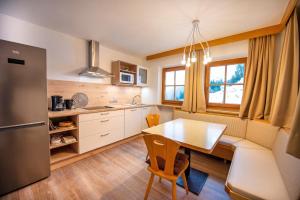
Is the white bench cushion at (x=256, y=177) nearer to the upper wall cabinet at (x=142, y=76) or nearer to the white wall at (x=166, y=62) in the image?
the white wall at (x=166, y=62)

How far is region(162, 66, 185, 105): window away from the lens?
3508 millimetres

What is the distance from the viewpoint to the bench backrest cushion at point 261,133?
185 centimetres

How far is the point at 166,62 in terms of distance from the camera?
11.8 ft

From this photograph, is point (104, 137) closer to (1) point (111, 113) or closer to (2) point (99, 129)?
(2) point (99, 129)

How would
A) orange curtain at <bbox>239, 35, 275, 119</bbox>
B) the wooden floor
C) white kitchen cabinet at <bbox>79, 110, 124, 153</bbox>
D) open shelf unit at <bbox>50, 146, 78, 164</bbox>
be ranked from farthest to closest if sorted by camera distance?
white kitchen cabinet at <bbox>79, 110, 124, 153</bbox>, orange curtain at <bbox>239, 35, 275, 119</bbox>, open shelf unit at <bbox>50, 146, 78, 164</bbox>, the wooden floor

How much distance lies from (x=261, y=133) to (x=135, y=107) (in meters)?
2.52

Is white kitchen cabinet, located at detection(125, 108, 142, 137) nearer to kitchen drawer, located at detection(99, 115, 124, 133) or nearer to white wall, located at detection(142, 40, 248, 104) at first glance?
kitchen drawer, located at detection(99, 115, 124, 133)

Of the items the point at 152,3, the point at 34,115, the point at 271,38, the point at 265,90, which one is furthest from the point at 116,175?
the point at 271,38

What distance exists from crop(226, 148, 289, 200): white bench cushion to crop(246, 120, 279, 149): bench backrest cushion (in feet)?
0.84

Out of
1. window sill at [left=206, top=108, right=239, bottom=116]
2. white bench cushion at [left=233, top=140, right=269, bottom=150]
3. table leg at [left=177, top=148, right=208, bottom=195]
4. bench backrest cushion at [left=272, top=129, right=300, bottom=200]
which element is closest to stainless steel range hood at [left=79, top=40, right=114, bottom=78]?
table leg at [left=177, top=148, right=208, bottom=195]

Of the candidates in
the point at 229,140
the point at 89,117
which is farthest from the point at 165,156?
the point at 89,117

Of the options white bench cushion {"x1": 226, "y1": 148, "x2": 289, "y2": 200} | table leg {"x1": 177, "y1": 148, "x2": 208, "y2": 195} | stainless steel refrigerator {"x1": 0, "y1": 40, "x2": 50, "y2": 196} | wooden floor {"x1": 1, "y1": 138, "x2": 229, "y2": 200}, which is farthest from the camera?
table leg {"x1": 177, "y1": 148, "x2": 208, "y2": 195}

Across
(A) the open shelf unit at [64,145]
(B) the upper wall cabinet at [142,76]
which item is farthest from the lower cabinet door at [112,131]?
(B) the upper wall cabinet at [142,76]

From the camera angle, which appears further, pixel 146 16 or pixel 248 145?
pixel 248 145
